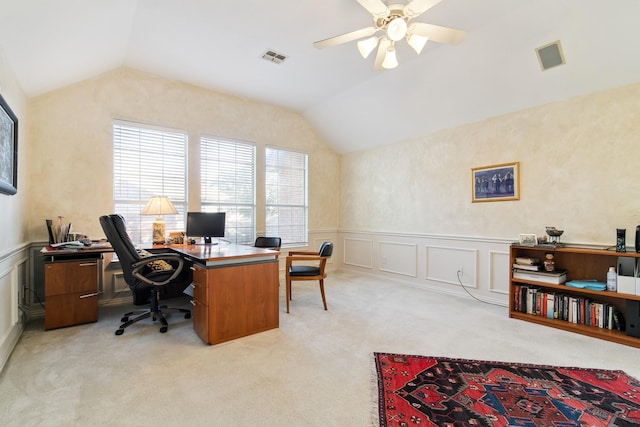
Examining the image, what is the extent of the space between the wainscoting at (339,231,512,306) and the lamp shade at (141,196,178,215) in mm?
3444

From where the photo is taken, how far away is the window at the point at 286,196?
17.4 ft

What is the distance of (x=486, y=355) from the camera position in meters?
2.46

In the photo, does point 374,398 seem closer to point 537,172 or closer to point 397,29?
point 397,29

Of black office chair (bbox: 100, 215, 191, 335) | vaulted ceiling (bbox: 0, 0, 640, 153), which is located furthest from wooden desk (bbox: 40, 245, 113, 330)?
vaulted ceiling (bbox: 0, 0, 640, 153)

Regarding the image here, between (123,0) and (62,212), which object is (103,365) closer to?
(62,212)

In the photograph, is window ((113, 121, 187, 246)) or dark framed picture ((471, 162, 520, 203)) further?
window ((113, 121, 187, 246))

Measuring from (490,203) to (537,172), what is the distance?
64 cm

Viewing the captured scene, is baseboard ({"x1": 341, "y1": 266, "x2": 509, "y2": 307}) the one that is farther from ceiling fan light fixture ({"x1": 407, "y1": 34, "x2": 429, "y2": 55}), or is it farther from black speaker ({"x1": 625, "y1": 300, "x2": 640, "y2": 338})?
ceiling fan light fixture ({"x1": 407, "y1": 34, "x2": 429, "y2": 55})

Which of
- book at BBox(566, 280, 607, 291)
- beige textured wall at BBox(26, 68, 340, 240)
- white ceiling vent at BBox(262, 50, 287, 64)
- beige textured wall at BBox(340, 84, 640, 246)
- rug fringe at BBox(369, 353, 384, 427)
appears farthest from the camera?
white ceiling vent at BBox(262, 50, 287, 64)

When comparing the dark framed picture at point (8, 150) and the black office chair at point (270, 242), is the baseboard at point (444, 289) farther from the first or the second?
the dark framed picture at point (8, 150)

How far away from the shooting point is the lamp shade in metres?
3.63

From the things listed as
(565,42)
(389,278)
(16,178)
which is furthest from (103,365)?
(565,42)

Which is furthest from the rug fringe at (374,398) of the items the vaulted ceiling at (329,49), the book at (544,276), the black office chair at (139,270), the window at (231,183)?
the window at (231,183)

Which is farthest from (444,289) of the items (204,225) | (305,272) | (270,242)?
(204,225)
